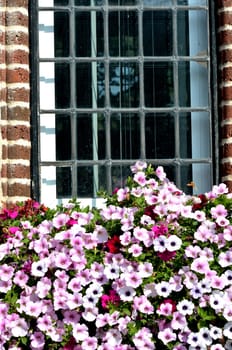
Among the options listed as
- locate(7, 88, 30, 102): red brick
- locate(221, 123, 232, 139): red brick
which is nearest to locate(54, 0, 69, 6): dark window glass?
locate(7, 88, 30, 102): red brick

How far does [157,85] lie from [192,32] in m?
0.45

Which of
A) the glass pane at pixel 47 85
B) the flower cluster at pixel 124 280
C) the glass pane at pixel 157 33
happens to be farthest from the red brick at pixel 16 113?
the flower cluster at pixel 124 280

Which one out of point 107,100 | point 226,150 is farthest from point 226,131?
point 107,100

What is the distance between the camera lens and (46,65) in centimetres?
567

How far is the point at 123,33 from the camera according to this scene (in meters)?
5.68

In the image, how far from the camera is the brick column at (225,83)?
18.1 feet

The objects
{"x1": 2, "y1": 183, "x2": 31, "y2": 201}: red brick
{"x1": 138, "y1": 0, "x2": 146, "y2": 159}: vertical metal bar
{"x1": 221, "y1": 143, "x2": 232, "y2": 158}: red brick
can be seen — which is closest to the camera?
{"x1": 2, "y1": 183, "x2": 31, "y2": 201}: red brick

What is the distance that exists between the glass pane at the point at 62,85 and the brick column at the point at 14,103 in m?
0.23

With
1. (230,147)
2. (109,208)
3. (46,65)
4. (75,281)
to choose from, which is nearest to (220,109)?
(230,147)

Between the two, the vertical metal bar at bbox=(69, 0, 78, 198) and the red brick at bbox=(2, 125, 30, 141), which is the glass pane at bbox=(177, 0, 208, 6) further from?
the red brick at bbox=(2, 125, 30, 141)

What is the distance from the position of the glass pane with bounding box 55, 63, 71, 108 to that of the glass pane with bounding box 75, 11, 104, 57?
0.14 m

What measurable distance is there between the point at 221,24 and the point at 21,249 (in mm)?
2322

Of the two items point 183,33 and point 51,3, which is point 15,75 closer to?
point 51,3

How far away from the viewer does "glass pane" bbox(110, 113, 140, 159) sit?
5633 mm
